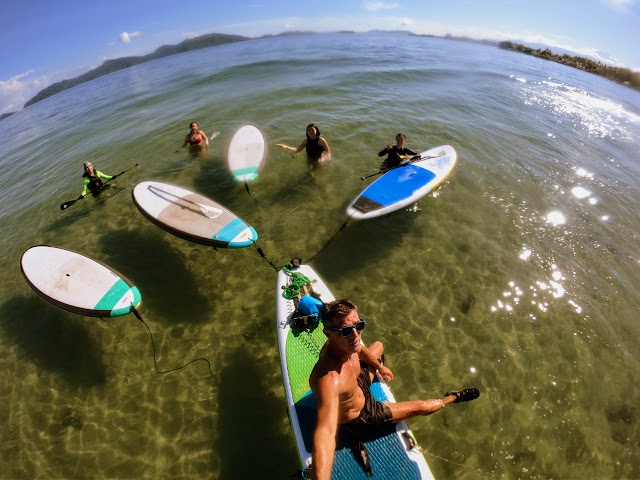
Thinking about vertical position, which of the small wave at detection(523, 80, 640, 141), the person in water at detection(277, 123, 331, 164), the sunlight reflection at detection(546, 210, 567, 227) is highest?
the small wave at detection(523, 80, 640, 141)

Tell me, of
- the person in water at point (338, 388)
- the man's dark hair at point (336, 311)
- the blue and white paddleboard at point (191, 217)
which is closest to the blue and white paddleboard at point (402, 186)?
the blue and white paddleboard at point (191, 217)

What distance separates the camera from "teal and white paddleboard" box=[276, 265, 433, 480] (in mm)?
4348

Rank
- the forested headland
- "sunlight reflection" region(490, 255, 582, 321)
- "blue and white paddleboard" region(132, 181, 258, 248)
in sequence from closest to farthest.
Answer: "sunlight reflection" region(490, 255, 582, 321), "blue and white paddleboard" region(132, 181, 258, 248), the forested headland

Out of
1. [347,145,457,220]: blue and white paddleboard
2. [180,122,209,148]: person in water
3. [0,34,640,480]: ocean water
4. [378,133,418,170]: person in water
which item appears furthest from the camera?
[180,122,209,148]: person in water

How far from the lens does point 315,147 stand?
1241cm

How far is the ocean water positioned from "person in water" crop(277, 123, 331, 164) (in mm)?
471

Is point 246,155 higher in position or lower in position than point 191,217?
higher

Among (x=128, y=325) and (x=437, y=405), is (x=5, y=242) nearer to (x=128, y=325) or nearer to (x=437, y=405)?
(x=128, y=325)

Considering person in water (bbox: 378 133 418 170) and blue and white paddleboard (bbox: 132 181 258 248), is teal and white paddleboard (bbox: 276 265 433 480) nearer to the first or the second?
blue and white paddleboard (bbox: 132 181 258 248)

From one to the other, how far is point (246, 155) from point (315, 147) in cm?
286

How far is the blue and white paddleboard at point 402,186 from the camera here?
915 cm

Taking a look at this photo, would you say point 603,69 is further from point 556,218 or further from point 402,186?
point 402,186

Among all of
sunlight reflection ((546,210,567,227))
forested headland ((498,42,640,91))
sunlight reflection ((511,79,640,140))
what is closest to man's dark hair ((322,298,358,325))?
sunlight reflection ((546,210,567,227))

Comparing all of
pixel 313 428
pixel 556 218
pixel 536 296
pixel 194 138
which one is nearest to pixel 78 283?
pixel 313 428
